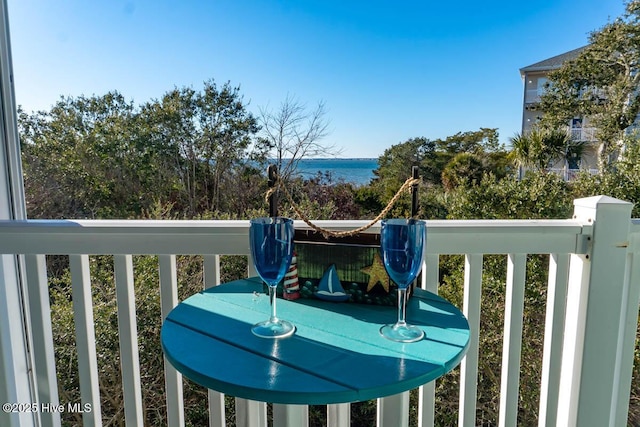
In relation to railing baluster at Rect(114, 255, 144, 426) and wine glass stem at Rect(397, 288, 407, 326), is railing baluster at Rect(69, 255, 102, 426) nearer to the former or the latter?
railing baluster at Rect(114, 255, 144, 426)

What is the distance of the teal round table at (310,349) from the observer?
52 cm

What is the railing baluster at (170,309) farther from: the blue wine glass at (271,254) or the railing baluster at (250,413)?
the blue wine glass at (271,254)

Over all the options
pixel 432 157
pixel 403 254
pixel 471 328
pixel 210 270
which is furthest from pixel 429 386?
pixel 432 157

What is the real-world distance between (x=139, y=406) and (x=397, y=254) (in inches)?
37.2

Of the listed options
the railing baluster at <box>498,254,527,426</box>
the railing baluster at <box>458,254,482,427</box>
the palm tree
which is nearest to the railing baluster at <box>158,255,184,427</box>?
the railing baluster at <box>458,254,482,427</box>

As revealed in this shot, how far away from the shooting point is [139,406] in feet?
3.64

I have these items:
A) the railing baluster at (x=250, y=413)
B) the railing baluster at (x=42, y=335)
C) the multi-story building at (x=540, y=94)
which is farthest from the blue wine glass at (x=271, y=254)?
the multi-story building at (x=540, y=94)

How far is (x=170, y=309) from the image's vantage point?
1.06m

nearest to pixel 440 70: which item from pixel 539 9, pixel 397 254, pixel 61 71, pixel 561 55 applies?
pixel 539 9

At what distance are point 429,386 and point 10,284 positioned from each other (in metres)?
1.30

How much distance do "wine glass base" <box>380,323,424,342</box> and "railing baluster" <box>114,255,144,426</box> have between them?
0.75 m

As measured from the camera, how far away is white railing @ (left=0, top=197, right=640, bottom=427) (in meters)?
1.01

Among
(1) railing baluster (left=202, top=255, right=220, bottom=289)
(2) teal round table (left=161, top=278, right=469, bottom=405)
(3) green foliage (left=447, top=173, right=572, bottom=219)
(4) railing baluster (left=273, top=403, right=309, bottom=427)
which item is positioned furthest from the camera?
(3) green foliage (left=447, top=173, right=572, bottom=219)

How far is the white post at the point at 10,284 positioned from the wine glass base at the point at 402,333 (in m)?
1.12
